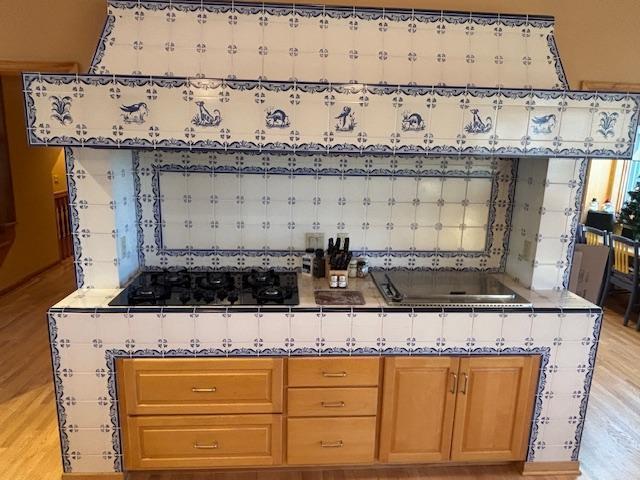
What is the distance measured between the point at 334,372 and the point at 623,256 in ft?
11.7

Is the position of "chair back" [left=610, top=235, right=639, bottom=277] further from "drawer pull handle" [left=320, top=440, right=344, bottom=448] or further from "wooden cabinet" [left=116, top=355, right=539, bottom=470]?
"drawer pull handle" [left=320, top=440, right=344, bottom=448]

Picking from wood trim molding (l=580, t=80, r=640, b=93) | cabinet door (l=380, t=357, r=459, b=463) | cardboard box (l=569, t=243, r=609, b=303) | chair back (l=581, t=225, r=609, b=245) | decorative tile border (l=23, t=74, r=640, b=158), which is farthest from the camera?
chair back (l=581, t=225, r=609, b=245)

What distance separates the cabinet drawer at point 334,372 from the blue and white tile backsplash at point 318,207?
0.65m

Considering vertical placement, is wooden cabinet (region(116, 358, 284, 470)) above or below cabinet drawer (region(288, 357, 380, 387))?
below

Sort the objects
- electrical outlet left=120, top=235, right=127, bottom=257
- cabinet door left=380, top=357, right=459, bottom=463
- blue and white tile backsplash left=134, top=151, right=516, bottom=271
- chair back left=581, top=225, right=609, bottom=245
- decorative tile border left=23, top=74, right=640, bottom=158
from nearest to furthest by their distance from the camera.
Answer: decorative tile border left=23, top=74, right=640, bottom=158, cabinet door left=380, top=357, right=459, bottom=463, electrical outlet left=120, top=235, right=127, bottom=257, blue and white tile backsplash left=134, top=151, right=516, bottom=271, chair back left=581, top=225, right=609, bottom=245

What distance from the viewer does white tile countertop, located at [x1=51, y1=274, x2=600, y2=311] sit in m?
1.97

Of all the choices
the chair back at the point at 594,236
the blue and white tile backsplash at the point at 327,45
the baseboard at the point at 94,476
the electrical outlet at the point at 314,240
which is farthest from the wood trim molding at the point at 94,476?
the chair back at the point at 594,236

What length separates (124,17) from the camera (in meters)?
2.11

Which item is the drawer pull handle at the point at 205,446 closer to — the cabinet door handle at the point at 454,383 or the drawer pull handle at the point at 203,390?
the drawer pull handle at the point at 203,390

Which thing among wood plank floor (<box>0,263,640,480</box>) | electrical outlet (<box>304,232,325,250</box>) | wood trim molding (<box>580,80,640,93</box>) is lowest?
wood plank floor (<box>0,263,640,480</box>)

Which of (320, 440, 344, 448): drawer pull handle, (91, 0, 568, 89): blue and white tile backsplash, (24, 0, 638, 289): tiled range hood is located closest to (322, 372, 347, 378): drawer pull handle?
(320, 440, 344, 448): drawer pull handle

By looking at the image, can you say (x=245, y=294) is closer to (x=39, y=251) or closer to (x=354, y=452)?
(x=354, y=452)

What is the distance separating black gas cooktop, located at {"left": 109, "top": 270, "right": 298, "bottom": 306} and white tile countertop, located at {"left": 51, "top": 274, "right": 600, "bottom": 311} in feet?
0.15

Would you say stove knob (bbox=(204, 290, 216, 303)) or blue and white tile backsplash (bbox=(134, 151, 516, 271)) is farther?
blue and white tile backsplash (bbox=(134, 151, 516, 271))
